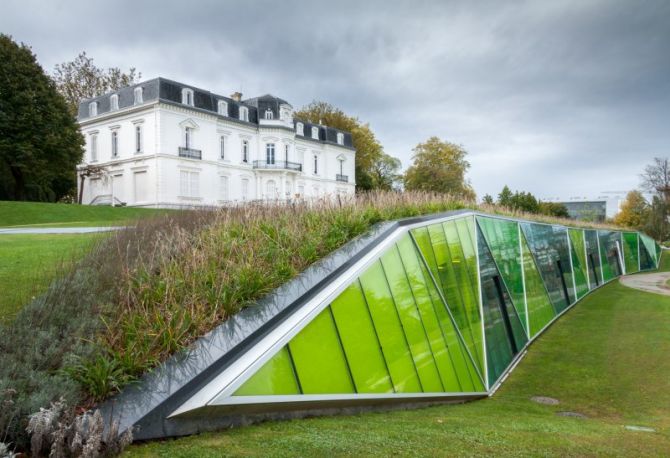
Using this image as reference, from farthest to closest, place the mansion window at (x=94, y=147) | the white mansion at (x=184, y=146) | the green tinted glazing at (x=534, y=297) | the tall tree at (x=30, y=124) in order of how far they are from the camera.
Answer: the mansion window at (x=94, y=147) < the white mansion at (x=184, y=146) < the tall tree at (x=30, y=124) < the green tinted glazing at (x=534, y=297)

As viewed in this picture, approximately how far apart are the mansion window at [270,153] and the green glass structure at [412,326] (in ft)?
104

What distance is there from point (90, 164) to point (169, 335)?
4076cm

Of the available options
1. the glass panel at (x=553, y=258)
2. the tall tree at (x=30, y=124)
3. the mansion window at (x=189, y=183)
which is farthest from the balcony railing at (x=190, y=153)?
the glass panel at (x=553, y=258)

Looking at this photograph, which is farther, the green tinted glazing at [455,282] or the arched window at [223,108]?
the arched window at [223,108]

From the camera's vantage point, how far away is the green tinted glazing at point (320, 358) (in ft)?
16.3

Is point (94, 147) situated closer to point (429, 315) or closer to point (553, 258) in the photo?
point (553, 258)

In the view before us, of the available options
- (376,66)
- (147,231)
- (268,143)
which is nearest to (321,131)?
(268,143)

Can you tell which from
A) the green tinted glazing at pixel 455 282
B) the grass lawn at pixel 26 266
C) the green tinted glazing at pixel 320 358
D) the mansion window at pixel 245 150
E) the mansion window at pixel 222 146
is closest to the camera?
the green tinted glazing at pixel 320 358

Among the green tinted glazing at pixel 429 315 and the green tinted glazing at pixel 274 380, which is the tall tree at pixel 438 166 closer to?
the green tinted glazing at pixel 429 315

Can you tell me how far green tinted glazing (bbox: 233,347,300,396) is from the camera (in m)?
4.38

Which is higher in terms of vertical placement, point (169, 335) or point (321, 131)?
point (321, 131)

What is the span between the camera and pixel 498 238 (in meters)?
13.8

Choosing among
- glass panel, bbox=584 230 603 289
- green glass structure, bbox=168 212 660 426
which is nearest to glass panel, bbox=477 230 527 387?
green glass structure, bbox=168 212 660 426

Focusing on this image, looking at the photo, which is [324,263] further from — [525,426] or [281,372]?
[525,426]
